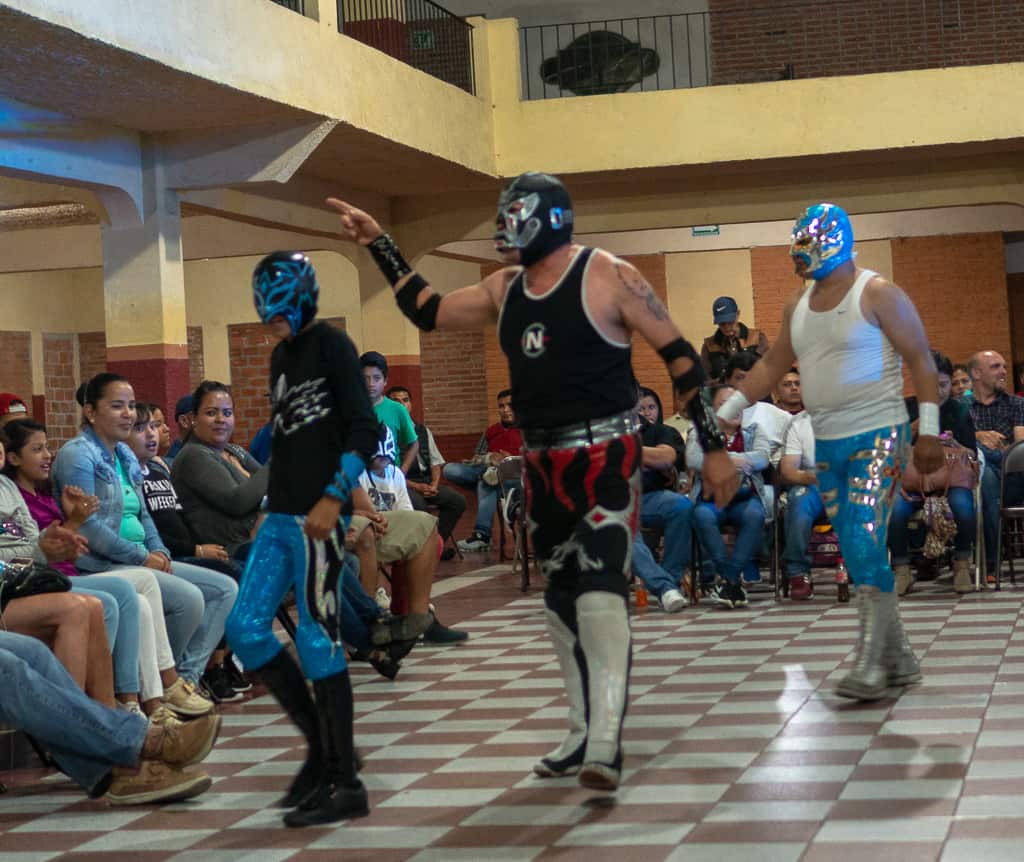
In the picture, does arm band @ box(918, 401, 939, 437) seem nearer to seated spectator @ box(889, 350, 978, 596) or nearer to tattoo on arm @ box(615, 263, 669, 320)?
tattoo on arm @ box(615, 263, 669, 320)

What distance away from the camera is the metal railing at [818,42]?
59.4 feet

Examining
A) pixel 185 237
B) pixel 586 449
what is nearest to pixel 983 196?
pixel 185 237

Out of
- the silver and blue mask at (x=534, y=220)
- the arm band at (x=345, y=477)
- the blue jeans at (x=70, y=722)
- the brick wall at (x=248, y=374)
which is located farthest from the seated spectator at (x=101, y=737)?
the brick wall at (x=248, y=374)

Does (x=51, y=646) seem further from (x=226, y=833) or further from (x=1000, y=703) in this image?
(x=1000, y=703)

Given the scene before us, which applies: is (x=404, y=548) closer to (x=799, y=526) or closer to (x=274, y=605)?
(x=799, y=526)

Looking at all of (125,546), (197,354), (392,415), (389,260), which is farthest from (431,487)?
(197,354)

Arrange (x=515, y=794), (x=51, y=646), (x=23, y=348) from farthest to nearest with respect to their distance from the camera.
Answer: (x=23, y=348) → (x=51, y=646) → (x=515, y=794)

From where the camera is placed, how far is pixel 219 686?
6.78 m

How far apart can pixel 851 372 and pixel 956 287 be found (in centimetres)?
1537

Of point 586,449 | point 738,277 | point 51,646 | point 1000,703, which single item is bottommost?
point 1000,703

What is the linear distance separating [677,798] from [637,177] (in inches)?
470

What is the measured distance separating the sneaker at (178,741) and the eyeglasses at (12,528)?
4.56 feet

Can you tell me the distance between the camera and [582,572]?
4422 millimetres

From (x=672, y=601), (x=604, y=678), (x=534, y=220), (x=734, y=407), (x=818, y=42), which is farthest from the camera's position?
(x=818, y=42)
